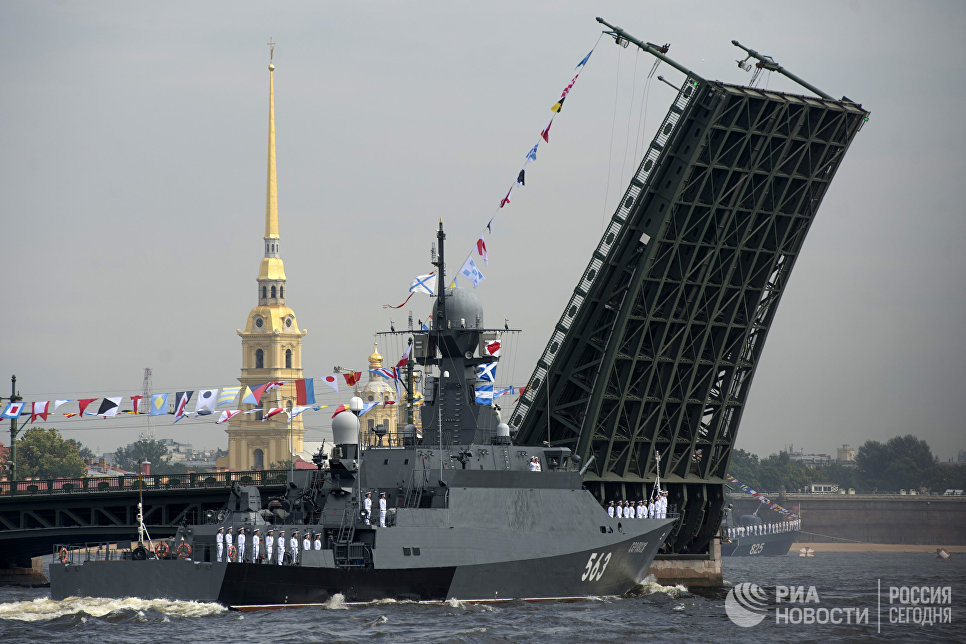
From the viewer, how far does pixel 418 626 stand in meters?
27.5

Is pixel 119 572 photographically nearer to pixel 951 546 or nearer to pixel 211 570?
pixel 211 570

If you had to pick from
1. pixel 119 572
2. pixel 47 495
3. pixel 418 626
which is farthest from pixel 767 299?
pixel 47 495

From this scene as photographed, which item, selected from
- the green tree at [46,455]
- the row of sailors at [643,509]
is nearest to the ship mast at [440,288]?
the row of sailors at [643,509]

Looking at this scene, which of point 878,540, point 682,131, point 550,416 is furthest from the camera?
point 878,540

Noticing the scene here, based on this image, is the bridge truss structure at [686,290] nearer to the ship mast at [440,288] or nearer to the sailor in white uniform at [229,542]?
the ship mast at [440,288]

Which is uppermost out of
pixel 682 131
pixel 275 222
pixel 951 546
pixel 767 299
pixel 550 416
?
pixel 275 222

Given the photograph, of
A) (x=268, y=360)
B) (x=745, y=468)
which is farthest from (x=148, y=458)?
(x=745, y=468)

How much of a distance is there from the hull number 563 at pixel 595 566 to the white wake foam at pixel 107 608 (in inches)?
368

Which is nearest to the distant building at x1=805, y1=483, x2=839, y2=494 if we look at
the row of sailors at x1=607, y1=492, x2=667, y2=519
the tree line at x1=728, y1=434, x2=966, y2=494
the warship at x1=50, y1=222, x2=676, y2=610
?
the tree line at x1=728, y1=434, x2=966, y2=494

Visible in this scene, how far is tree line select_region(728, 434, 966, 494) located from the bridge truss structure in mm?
38438

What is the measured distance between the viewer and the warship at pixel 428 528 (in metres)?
29.2

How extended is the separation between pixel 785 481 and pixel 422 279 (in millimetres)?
106694

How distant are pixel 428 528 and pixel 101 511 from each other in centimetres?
1665

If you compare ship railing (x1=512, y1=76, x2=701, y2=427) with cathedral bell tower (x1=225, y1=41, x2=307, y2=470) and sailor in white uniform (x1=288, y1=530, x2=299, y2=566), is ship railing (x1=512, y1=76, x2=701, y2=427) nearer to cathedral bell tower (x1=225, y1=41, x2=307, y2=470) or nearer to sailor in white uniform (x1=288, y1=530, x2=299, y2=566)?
sailor in white uniform (x1=288, y1=530, x2=299, y2=566)
